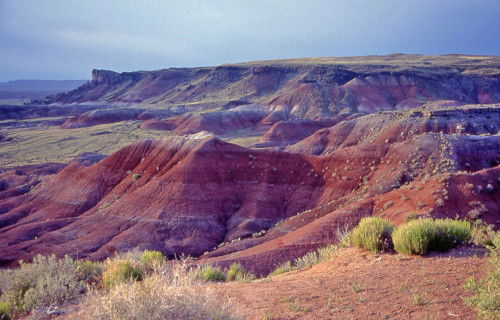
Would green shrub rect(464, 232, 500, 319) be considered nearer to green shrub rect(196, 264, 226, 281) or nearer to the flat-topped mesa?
green shrub rect(196, 264, 226, 281)

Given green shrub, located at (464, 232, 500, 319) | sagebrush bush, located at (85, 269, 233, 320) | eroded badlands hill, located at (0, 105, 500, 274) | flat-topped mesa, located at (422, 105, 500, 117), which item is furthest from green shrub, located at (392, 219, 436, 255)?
flat-topped mesa, located at (422, 105, 500, 117)

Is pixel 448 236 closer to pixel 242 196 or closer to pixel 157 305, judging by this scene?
pixel 157 305

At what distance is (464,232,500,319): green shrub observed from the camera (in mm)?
4762

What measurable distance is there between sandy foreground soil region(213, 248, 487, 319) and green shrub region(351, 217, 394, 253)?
320 millimetres

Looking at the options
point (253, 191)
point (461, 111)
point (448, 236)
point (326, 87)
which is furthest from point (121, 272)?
point (326, 87)

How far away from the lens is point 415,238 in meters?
7.39

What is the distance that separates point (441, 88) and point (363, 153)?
69.4m

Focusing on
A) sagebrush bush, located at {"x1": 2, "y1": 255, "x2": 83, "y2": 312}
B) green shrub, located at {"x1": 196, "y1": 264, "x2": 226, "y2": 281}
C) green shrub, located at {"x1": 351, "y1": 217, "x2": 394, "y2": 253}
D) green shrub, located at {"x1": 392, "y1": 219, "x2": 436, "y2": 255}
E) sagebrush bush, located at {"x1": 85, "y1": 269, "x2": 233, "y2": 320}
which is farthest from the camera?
green shrub, located at {"x1": 196, "y1": 264, "x2": 226, "y2": 281}

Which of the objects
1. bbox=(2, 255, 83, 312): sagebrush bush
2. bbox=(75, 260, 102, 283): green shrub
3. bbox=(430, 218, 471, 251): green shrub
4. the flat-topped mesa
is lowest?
bbox=(75, 260, 102, 283): green shrub

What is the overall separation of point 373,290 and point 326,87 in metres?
82.5

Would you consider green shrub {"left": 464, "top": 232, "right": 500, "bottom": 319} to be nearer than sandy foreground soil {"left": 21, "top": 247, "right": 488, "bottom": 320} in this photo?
Yes

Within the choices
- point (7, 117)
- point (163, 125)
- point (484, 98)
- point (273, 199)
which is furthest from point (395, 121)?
point (7, 117)

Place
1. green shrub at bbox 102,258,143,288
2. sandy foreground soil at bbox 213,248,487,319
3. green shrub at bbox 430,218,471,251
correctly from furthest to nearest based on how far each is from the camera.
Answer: green shrub at bbox 430,218,471,251
green shrub at bbox 102,258,143,288
sandy foreground soil at bbox 213,248,487,319

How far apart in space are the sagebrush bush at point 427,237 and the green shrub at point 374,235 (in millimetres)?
434
